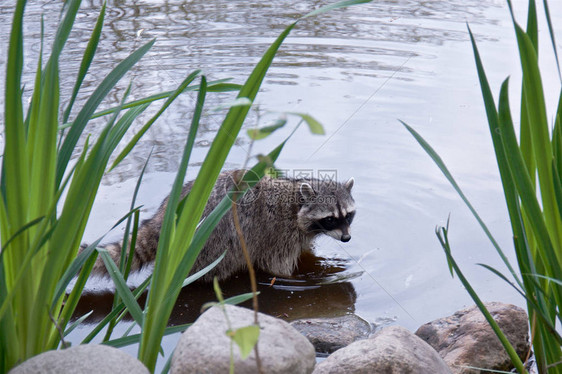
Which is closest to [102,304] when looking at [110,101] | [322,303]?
[322,303]

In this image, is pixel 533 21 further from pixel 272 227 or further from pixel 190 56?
pixel 190 56

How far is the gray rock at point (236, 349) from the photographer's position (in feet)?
6.45

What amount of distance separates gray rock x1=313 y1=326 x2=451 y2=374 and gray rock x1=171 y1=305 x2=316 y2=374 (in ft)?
1.14

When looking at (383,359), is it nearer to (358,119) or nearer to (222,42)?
(358,119)

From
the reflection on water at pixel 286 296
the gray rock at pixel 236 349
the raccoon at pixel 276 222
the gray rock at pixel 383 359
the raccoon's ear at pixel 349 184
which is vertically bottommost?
the reflection on water at pixel 286 296

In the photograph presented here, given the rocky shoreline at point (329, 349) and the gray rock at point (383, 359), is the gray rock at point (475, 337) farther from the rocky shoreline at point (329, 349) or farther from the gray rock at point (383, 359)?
the gray rock at point (383, 359)

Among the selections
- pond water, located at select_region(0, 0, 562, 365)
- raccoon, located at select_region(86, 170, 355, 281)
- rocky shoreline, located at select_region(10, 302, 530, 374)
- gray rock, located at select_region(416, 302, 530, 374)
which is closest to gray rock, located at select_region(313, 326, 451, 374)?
rocky shoreline, located at select_region(10, 302, 530, 374)

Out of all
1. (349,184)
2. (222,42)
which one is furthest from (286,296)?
(222,42)

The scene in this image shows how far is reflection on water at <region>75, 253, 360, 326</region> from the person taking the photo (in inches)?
155

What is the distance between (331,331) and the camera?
11.5ft

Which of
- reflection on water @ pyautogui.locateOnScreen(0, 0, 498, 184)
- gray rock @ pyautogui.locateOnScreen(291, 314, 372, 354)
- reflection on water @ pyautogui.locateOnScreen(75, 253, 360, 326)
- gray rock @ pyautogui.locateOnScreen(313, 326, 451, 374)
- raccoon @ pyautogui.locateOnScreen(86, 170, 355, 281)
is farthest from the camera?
reflection on water @ pyautogui.locateOnScreen(0, 0, 498, 184)

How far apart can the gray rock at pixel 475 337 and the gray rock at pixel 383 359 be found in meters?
0.59

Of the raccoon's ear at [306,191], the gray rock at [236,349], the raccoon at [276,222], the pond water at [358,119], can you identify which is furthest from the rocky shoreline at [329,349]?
the raccoon's ear at [306,191]

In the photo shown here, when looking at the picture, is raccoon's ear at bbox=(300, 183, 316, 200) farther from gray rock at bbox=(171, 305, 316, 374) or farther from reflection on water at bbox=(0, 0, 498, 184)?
gray rock at bbox=(171, 305, 316, 374)
